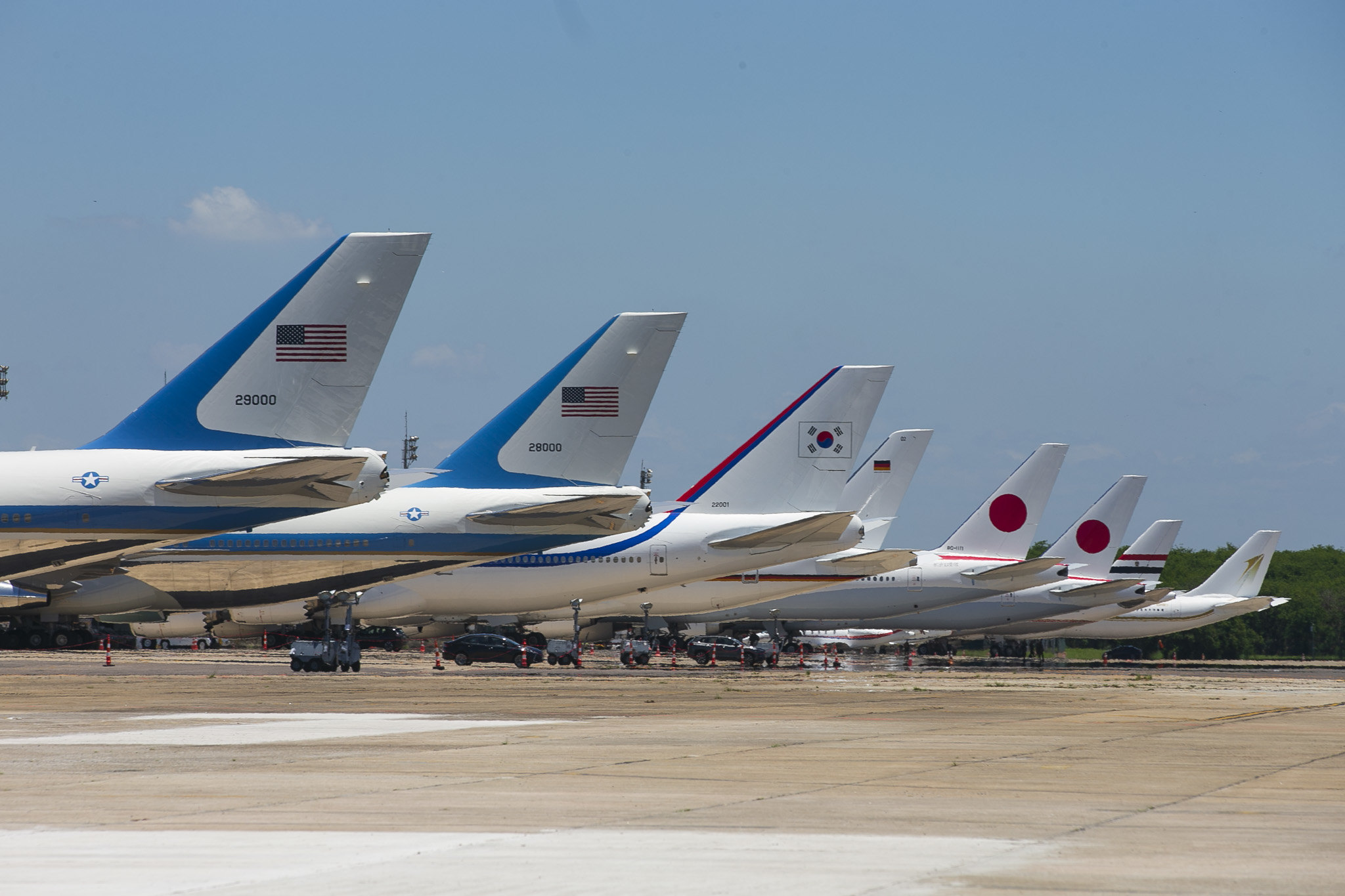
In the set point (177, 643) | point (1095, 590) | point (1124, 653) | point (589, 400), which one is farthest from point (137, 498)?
point (1124, 653)

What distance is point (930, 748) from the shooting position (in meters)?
17.8

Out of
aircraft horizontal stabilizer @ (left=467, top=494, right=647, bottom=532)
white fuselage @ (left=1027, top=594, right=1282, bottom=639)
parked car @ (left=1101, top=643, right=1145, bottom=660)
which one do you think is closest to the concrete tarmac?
aircraft horizontal stabilizer @ (left=467, top=494, right=647, bottom=532)

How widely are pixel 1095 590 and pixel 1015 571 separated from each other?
36.9 feet

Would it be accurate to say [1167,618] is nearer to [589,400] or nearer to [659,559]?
[659,559]

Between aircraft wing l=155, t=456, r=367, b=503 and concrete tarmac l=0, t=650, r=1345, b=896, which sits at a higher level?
aircraft wing l=155, t=456, r=367, b=503

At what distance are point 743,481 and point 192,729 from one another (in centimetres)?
2608

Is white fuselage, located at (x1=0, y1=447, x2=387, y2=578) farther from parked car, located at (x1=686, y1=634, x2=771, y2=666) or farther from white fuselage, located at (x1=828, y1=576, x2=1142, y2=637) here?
white fuselage, located at (x1=828, y1=576, x2=1142, y2=637)

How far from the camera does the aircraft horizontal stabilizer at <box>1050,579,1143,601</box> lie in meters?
70.1

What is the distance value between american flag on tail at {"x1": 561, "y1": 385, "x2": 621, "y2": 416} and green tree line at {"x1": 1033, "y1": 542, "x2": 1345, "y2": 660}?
93.7 meters

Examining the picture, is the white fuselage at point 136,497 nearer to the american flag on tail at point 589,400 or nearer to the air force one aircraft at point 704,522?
the american flag on tail at point 589,400

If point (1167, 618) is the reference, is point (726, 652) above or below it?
below

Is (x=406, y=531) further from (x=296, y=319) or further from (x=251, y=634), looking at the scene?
(x=251, y=634)

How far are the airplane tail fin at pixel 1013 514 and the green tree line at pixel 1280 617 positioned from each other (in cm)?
6062

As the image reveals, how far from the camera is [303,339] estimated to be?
2881cm
